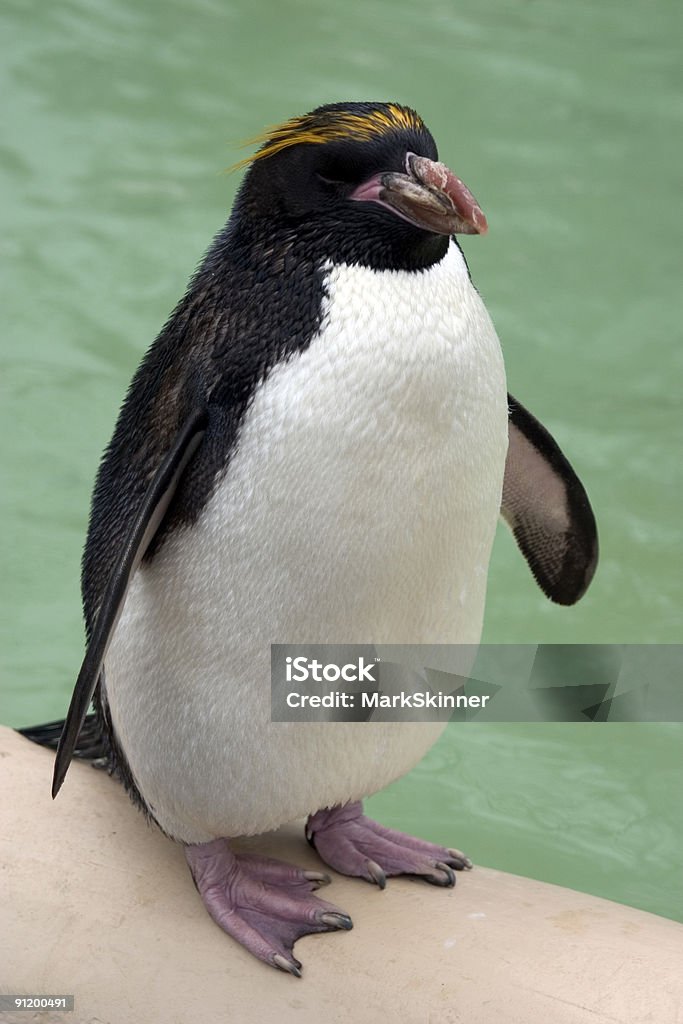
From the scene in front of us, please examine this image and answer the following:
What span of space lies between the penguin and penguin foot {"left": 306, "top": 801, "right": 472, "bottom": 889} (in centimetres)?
8

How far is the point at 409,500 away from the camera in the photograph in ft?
4.40

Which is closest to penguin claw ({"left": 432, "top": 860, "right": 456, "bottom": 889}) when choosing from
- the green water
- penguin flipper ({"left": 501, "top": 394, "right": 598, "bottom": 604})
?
penguin flipper ({"left": 501, "top": 394, "right": 598, "bottom": 604})

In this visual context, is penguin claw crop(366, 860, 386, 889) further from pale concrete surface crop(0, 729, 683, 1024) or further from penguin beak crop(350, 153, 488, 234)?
penguin beak crop(350, 153, 488, 234)

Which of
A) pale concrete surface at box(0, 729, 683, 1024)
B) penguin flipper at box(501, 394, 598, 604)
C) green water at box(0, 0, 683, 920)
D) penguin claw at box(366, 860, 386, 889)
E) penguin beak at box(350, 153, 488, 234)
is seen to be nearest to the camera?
penguin beak at box(350, 153, 488, 234)

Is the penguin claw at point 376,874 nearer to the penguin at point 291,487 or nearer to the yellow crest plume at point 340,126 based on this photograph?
the penguin at point 291,487

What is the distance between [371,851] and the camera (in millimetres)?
1662

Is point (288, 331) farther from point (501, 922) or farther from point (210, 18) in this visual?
point (210, 18)

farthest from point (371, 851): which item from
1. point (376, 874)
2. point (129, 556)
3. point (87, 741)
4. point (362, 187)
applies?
point (362, 187)

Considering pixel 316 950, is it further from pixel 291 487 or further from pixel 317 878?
pixel 291 487

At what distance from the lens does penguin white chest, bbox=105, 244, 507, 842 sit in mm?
1293

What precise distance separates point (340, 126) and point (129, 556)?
45cm

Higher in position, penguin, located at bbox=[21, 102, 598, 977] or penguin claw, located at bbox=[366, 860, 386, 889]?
penguin, located at bbox=[21, 102, 598, 977]

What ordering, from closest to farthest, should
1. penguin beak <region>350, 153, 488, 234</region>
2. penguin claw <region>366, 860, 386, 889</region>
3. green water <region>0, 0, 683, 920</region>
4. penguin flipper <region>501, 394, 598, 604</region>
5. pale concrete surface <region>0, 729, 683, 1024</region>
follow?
1. penguin beak <region>350, 153, 488, 234</region>
2. pale concrete surface <region>0, 729, 683, 1024</region>
3. penguin claw <region>366, 860, 386, 889</region>
4. penguin flipper <region>501, 394, 598, 604</region>
5. green water <region>0, 0, 683, 920</region>

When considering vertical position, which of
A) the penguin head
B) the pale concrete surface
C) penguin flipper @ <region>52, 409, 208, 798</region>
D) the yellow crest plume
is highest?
the yellow crest plume
